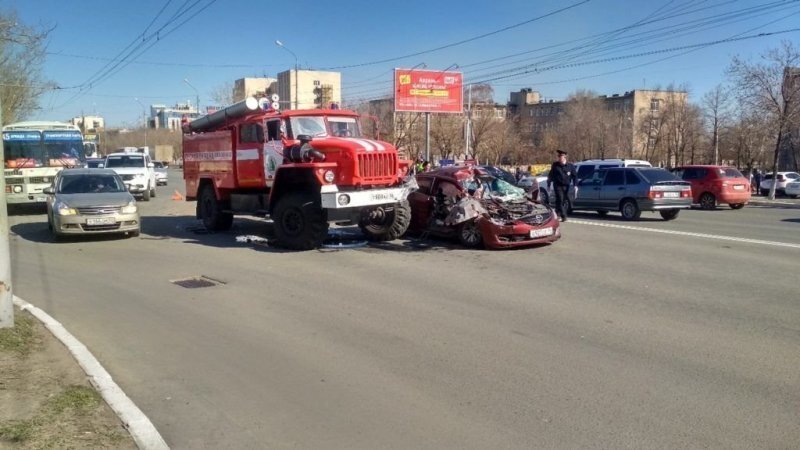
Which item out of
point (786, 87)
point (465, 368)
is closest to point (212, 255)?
point (465, 368)

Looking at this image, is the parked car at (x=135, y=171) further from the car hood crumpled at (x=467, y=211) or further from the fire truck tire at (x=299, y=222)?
the car hood crumpled at (x=467, y=211)

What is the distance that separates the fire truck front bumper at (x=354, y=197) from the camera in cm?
1146

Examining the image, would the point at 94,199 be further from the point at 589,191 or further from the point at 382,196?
the point at 589,191

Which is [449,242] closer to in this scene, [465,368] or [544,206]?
[544,206]

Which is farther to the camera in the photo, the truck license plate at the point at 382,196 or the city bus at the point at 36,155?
the city bus at the point at 36,155

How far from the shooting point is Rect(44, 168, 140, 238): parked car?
43.4 feet

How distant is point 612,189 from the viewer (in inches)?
758

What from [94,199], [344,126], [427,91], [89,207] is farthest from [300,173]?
[427,91]

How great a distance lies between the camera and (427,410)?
4598 mm

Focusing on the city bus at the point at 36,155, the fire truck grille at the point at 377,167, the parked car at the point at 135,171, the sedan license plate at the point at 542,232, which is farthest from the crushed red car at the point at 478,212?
the parked car at the point at 135,171

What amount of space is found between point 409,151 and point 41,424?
56269 millimetres

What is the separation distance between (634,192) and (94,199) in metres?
14.2

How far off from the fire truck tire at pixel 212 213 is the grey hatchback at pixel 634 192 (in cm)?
1110

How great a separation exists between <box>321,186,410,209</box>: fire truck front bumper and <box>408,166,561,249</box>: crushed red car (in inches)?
52.1
